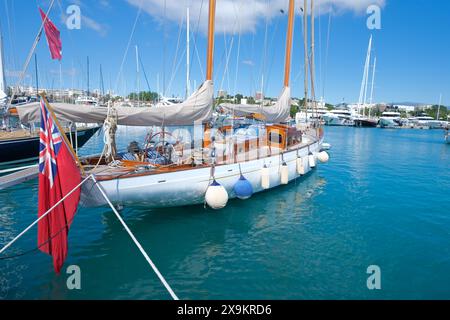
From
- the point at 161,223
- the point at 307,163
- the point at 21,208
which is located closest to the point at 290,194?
the point at 307,163

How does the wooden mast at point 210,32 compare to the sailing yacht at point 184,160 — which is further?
the wooden mast at point 210,32

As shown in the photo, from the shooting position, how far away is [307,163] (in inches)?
614

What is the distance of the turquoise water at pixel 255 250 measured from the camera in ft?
19.8

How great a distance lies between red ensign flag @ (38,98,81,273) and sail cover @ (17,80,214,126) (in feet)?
7.52

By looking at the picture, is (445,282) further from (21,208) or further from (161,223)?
(21,208)

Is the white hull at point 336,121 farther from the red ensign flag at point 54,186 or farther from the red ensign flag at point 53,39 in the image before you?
the red ensign flag at point 54,186

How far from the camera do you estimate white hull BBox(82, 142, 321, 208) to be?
770 cm

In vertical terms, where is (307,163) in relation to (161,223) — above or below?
Result: above

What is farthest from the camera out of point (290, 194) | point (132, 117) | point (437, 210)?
point (290, 194)

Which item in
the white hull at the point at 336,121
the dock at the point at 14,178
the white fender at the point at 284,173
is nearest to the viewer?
the dock at the point at 14,178

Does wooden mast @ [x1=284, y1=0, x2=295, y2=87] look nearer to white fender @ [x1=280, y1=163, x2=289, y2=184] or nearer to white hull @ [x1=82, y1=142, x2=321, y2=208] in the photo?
white fender @ [x1=280, y1=163, x2=289, y2=184]

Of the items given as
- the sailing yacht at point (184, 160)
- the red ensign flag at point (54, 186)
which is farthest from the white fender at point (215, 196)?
the red ensign flag at point (54, 186)

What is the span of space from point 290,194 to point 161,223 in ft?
21.0

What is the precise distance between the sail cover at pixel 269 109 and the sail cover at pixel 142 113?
2.71 meters
